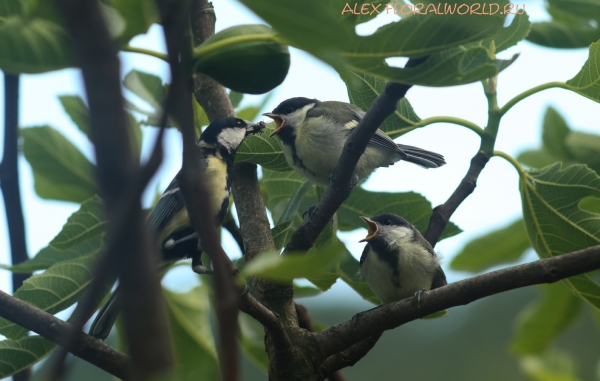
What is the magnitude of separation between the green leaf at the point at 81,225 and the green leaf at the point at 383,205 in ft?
2.80

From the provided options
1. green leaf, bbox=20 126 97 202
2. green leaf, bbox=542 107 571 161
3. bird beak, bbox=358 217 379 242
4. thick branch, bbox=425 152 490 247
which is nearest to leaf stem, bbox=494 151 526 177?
thick branch, bbox=425 152 490 247

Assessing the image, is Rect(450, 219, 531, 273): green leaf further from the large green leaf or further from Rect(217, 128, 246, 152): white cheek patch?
Rect(217, 128, 246, 152): white cheek patch

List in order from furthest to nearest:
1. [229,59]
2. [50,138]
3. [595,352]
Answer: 1. [595,352]
2. [50,138]
3. [229,59]

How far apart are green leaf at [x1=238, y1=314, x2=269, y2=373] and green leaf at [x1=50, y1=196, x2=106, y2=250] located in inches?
23.5

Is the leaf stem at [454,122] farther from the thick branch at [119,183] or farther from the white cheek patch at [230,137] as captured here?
the thick branch at [119,183]

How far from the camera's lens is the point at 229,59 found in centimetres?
100

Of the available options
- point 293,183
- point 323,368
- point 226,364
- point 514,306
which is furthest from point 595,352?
point 226,364

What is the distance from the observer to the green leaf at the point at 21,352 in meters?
1.56

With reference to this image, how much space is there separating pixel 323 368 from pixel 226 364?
114 centimetres

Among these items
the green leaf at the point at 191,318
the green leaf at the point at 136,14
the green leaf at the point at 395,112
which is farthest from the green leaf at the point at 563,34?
the green leaf at the point at 136,14

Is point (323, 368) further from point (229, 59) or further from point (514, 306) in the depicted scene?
point (514, 306)

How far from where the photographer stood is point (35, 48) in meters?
0.87

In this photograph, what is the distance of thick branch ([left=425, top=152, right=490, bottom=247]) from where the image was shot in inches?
73.5

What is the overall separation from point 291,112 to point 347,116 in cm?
30
